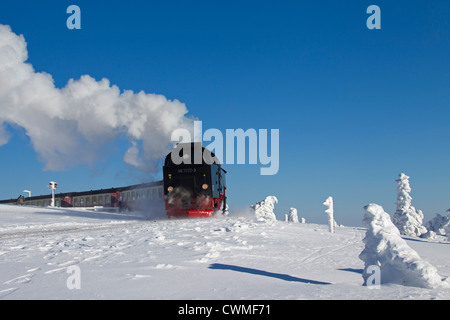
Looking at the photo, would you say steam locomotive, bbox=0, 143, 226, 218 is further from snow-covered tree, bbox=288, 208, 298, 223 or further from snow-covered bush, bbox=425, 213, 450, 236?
snow-covered tree, bbox=288, 208, 298, 223

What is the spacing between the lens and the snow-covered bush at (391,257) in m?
4.91

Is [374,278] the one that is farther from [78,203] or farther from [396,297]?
[78,203]

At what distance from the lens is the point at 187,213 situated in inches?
838

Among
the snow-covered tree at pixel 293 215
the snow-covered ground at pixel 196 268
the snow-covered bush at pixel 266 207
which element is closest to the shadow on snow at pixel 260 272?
the snow-covered ground at pixel 196 268

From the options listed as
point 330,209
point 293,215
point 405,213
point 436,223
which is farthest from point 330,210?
point 293,215

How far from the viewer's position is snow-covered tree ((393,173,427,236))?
1454 inches

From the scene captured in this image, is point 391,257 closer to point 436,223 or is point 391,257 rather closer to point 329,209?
point 329,209

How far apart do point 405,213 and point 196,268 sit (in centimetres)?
3660

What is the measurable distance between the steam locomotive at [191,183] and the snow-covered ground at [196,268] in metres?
9.99

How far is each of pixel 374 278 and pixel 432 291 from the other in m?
0.88

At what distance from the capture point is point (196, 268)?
6.39 metres

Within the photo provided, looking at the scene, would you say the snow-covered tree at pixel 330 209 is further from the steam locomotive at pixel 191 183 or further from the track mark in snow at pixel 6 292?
the track mark in snow at pixel 6 292
